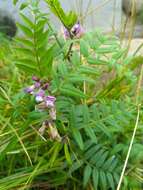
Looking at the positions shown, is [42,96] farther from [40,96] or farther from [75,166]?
[75,166]

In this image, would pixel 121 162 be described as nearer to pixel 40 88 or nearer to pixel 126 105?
pixel 126 105

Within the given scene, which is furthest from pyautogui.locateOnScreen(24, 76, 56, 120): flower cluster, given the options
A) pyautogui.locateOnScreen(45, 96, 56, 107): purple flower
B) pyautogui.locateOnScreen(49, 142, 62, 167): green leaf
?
pyautogui.locateOnScreen(49, 142, 62, 167): green leaf

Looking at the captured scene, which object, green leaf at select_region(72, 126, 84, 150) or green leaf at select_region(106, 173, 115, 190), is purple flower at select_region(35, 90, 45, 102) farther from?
green leaf at select_region(106, 173, 115, 190)

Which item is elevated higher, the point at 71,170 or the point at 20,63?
the point at 20,63

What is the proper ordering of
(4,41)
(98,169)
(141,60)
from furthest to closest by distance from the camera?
(4,41) → (141,60) → (98,169)

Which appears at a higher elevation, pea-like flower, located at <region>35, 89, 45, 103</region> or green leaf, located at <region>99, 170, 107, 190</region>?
pea-like flower, located at <region>35, 89, 45, 103</region>

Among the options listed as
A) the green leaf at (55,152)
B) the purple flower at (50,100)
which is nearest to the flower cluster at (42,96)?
the purple flower at (50,100)

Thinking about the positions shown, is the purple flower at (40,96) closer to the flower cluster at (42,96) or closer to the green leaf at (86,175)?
the flower cluster at (42,96)

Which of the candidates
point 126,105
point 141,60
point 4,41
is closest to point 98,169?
point 126,105

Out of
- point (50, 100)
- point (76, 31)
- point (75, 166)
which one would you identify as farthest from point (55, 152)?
point (76, 31)
